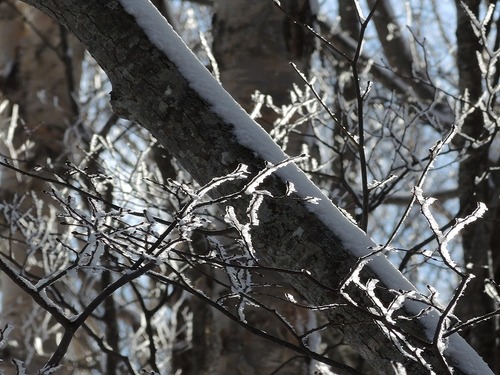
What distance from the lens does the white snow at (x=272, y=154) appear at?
132cm

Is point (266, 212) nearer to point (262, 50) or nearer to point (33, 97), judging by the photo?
point (262, 50)

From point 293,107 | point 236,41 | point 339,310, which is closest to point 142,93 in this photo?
point 339,310

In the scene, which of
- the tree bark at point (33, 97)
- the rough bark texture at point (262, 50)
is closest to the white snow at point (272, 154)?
the rough bark texture at point (262, 50)

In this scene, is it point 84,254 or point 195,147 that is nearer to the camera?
point 84,254

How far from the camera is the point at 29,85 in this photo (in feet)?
17.7

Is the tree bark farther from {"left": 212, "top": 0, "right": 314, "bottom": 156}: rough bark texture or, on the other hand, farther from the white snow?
the white snow

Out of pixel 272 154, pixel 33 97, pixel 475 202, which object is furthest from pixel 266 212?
pixel 33 97

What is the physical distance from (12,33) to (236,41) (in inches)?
126

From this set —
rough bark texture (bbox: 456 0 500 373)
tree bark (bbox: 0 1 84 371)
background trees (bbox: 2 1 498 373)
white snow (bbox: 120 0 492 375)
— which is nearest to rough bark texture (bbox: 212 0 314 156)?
background trees (bbox: 2 1 498 373)

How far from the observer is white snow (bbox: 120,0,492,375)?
4.34ft

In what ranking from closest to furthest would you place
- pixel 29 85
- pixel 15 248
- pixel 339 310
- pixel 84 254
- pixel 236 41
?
pixel 84 254 → pixel 339 310 → pixel 236 41 → pixel 15 248 → pixel 29 85

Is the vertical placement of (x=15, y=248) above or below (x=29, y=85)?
below

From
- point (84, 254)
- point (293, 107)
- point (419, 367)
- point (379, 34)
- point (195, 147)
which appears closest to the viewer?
point (84, 254)

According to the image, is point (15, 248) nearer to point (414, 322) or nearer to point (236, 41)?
point (236, 41)
